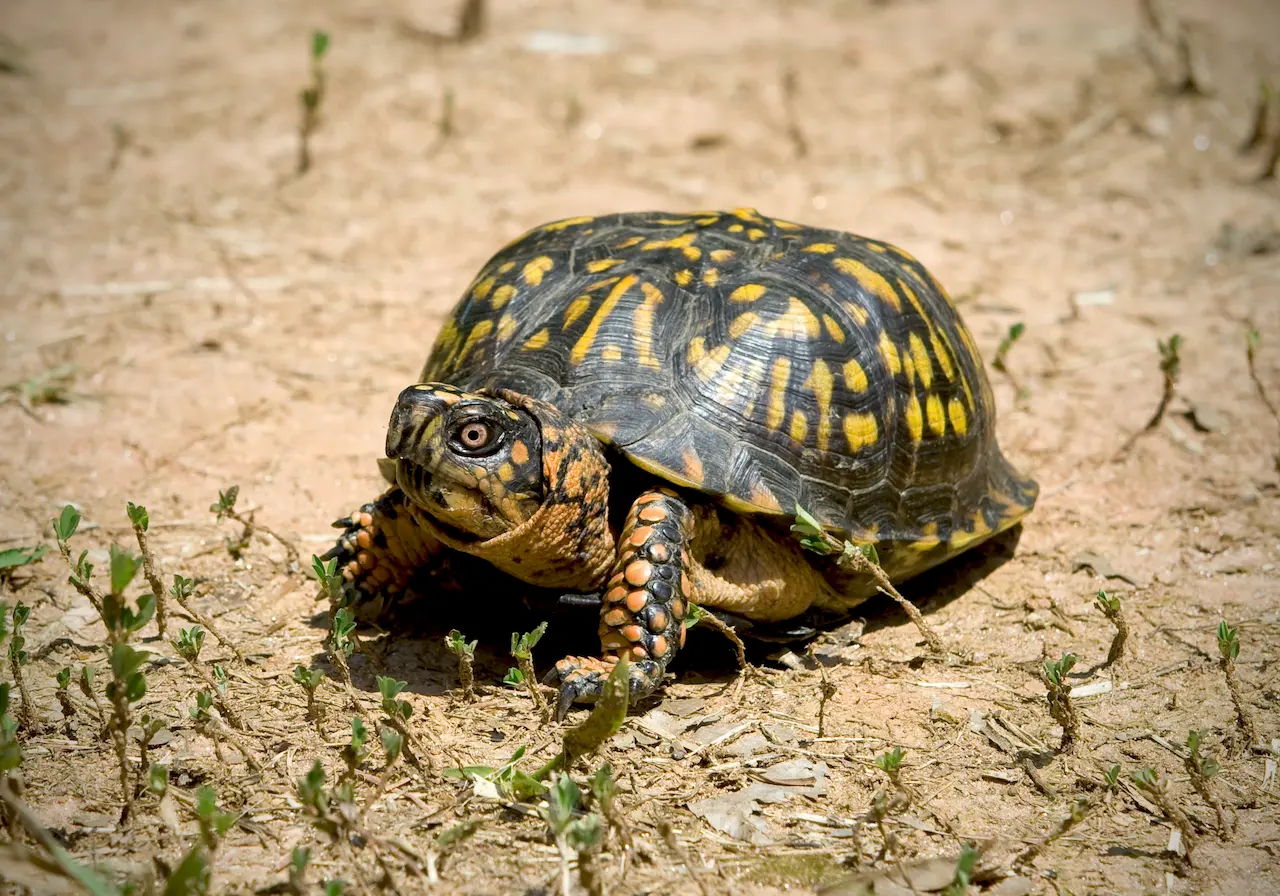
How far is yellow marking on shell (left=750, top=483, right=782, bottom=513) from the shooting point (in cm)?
350

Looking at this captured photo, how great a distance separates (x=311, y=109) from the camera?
6.97 m

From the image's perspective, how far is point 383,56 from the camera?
27.2 ft

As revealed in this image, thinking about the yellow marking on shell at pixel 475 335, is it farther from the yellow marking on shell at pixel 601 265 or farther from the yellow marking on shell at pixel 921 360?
the yellow marking on shell at pixel 921 360

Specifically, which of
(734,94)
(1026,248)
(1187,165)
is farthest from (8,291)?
(1187,165)

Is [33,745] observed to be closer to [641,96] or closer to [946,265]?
[946,265]

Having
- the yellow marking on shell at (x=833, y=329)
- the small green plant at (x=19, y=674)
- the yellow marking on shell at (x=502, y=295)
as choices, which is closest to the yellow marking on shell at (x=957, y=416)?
the yellow marking on shell at (x=833, y=329)

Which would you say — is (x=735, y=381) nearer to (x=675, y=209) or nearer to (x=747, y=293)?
(x=747, y=293)

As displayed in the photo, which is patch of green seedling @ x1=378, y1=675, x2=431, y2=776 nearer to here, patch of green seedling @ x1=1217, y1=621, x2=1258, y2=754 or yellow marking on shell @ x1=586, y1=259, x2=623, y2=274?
yellow marking on shell @ x1=586, y1=259, x2=623, y2=274

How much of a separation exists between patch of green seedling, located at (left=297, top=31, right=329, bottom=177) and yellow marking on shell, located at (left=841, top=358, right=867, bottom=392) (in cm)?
449

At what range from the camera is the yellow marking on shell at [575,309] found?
3764 millimetres

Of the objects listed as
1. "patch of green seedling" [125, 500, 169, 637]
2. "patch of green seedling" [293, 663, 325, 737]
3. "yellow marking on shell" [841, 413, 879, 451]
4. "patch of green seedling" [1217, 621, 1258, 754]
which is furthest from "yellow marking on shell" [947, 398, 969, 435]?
"patch of green seedling" [125, 500, 169, 637]

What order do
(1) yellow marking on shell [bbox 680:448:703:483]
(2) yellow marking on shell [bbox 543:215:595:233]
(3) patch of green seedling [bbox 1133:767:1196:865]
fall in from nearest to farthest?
(3) patch of green seedling [bbox 1133:767:1196:865] → (1) yellow marking on shell [bbox 680:448:703:483] → (2) yellow marking on shell [bbox 543:215:595:233]

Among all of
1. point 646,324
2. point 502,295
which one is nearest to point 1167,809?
point 646,324

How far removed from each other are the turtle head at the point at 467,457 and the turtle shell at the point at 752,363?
316mm
